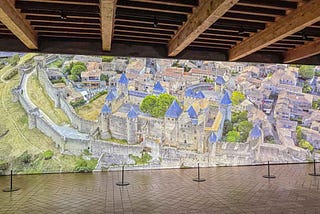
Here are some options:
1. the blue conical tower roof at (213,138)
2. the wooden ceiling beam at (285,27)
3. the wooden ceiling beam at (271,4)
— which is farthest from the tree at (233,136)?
the wooden ceiling beam at (271,4)

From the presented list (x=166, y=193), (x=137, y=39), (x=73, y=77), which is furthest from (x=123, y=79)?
(x=137, y=39)

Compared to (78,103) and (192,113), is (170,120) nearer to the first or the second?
(192,113)

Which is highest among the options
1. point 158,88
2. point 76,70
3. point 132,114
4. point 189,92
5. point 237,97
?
point 76,70

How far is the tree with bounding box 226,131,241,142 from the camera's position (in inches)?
403

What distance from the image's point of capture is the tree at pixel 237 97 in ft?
34.0

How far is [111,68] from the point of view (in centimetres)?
980

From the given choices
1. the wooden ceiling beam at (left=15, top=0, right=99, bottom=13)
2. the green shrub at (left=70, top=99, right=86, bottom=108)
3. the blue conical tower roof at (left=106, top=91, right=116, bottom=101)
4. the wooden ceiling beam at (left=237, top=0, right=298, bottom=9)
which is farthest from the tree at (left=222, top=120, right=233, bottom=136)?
the wooden ceiling beam at (left=15, top=0, right=99, bottom=13)

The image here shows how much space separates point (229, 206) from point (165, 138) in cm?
430

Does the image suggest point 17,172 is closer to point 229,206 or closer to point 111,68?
point 111,68

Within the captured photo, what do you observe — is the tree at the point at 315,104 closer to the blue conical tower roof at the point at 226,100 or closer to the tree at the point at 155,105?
the blue conical tower roof at the point at 226,100

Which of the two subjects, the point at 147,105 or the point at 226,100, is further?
the point at 226,100

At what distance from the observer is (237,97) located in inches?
409

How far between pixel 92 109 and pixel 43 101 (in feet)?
4.98

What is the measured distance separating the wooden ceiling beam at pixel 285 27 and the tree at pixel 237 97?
16.7 feet
